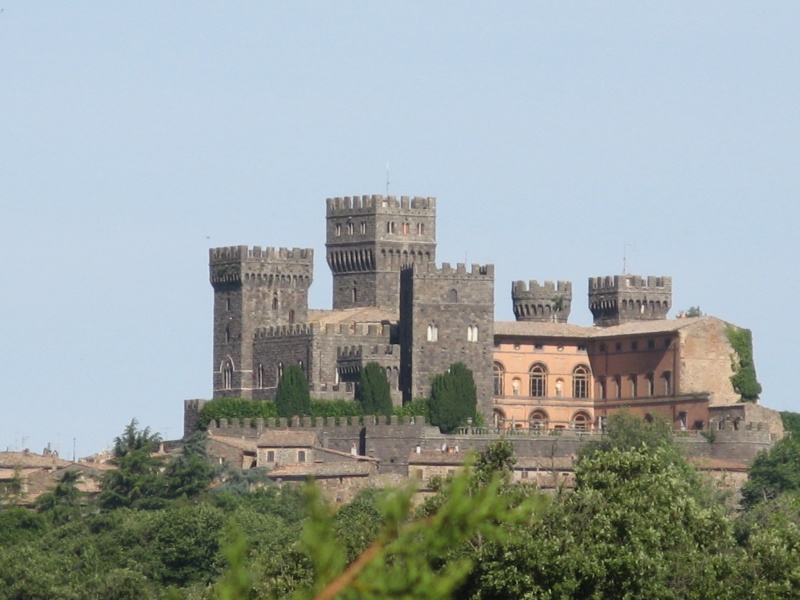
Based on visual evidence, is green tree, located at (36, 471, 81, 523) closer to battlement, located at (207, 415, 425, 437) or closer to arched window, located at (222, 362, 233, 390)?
battlement, located at (207, 415, 425, 437)

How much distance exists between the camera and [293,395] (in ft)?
344

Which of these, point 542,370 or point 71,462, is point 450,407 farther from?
point 71,462

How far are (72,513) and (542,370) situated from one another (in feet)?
85.1

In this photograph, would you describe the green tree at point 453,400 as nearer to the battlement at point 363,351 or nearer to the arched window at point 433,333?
the arched window at point 433,333

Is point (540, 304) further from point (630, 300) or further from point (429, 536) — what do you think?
point (429, 536)


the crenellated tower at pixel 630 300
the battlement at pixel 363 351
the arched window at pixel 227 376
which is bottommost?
the arched window at pixel 227 376

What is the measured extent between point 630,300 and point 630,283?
0.99 metres

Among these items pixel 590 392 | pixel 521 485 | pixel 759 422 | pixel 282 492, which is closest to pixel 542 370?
pixel 590 392

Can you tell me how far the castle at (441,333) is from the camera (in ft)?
344

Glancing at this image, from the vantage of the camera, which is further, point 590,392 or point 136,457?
point 590,392

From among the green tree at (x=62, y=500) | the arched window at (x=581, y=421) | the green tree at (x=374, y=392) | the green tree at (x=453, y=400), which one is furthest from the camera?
the arched window at (x=581, y=421)

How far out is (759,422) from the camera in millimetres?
105000

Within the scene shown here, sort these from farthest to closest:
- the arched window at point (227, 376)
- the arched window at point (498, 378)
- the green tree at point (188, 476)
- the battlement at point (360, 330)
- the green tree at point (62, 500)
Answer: the arched window at point (227, 376), the arched window at point (498, 378), the battlement at point (360, 330), the green tree at point (188, 476), the green tree at point (62, 500)

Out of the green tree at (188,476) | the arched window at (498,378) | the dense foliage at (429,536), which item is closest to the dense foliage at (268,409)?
the dense foliage at (429,536)
